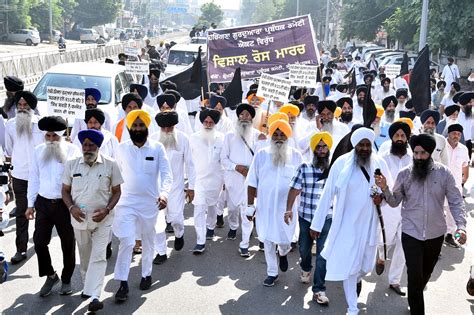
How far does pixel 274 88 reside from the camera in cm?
1005

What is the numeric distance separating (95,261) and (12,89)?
357 centimetres

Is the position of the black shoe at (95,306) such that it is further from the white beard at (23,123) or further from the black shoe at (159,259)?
the white beard at (23,123)

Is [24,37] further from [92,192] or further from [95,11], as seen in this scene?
[92,192]

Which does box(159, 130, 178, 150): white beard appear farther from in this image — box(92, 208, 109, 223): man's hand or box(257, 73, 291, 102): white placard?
box(257, 73, 291, 102): white placard

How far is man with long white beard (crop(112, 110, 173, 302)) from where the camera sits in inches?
262

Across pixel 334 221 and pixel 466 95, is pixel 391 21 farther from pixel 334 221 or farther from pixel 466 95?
pixel 334 221

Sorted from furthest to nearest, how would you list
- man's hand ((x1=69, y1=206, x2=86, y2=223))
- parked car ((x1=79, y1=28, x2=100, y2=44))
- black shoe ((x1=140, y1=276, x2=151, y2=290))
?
parked car ((x1=79, y1=28, x2=100, y2=44)), black shoe ((x1=140, y1=276, x2=151, y2=290)), man's hand ((x1=69, y1=206, x2=86, y2=223))

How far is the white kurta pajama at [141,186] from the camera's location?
263 inches

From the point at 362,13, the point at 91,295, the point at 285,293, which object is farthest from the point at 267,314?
the point at 362,13

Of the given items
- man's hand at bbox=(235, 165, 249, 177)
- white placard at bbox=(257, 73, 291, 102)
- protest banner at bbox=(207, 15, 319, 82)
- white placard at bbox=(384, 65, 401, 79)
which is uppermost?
protest banner at bbox=(207, 15, 319, 82)

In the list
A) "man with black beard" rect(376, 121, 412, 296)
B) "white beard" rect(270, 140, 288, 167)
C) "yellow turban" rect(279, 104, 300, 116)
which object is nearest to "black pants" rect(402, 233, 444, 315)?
"man with black beard" rect(376, 121, 412, 296)

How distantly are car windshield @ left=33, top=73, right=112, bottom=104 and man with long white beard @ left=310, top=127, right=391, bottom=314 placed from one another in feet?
21.8

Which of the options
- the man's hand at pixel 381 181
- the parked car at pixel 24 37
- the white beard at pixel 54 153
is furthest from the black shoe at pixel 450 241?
the parked car at pixel 24 37

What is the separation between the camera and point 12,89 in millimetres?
8781
